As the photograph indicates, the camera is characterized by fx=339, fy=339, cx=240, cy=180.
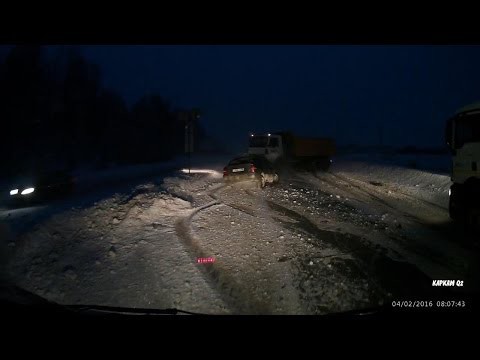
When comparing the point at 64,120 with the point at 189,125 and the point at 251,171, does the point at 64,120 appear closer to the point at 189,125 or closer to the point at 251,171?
the point at 189,125

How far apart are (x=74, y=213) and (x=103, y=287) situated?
220 inches

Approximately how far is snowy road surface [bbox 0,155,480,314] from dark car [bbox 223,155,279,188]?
203 centimetres

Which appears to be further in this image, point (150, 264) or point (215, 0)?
point (150, 264)

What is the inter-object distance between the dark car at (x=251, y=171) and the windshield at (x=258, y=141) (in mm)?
4099

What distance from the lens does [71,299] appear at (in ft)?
17.7

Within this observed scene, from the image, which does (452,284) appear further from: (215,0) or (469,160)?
(469,160)

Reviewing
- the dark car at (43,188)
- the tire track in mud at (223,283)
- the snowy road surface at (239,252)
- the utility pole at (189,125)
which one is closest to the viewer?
the tire track in mud at (223,283)

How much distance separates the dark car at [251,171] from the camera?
14828 millimetres

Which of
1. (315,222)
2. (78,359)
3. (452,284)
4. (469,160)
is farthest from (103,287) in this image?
(469,160)

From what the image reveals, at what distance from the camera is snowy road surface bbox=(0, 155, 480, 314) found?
5270 millimetres

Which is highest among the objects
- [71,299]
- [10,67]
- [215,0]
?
[10,67]

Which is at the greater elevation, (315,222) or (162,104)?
(162,104)
